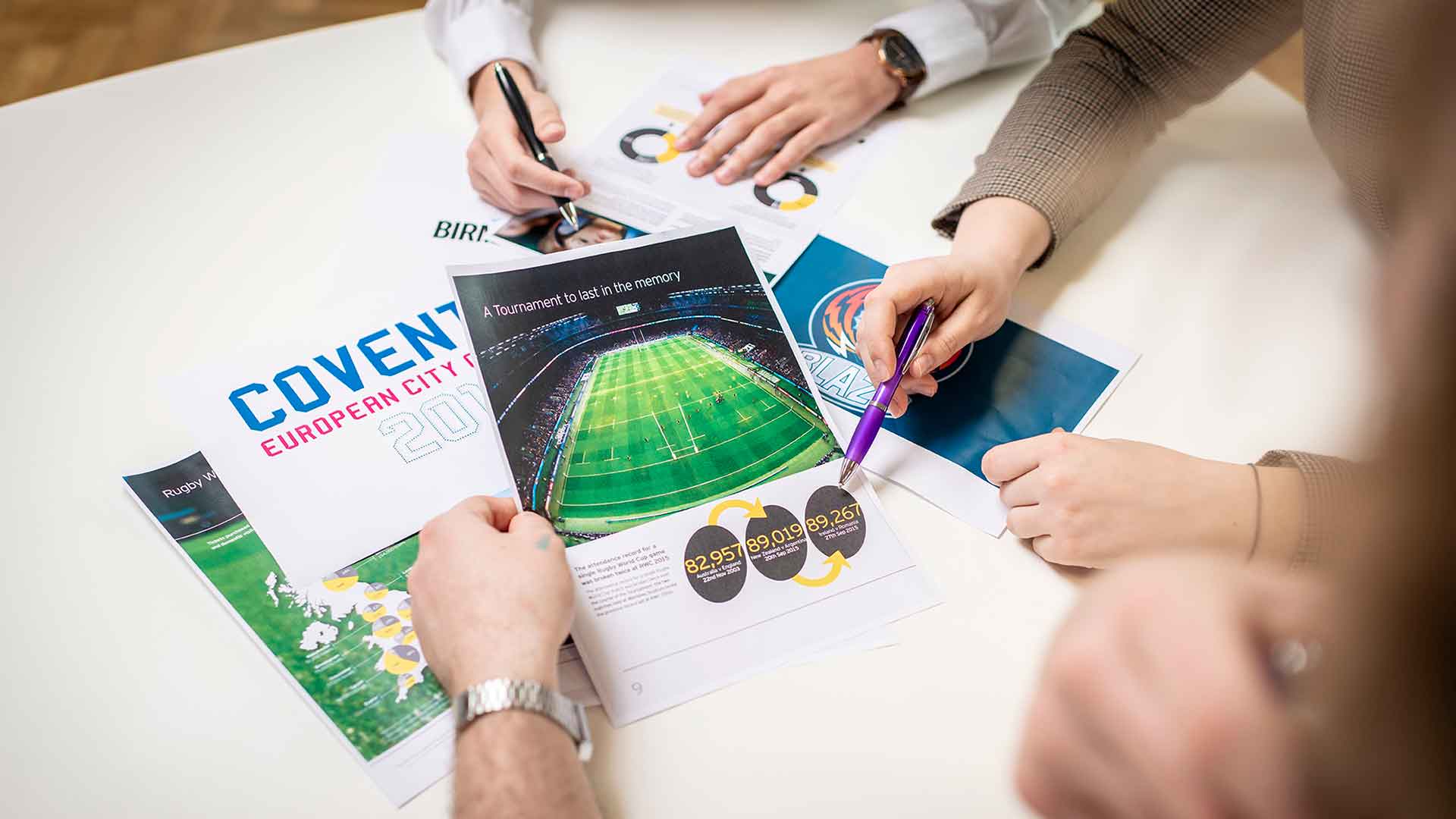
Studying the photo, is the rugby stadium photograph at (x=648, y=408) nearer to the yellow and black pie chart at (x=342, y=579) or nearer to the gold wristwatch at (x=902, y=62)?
the yellow and black pie chart at (x=342, y=579)

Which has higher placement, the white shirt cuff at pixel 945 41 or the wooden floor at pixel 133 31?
the wooden floor at pixel 133 31

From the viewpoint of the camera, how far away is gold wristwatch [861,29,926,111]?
962 mm

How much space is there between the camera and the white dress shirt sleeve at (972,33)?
97 cm

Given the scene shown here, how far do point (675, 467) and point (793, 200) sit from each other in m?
0.36

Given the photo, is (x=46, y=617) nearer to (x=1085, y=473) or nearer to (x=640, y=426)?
(x=640, y=426)

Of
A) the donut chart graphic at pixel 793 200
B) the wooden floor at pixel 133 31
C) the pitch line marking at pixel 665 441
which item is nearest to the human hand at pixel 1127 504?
the pitch line marking at pixel 665 441

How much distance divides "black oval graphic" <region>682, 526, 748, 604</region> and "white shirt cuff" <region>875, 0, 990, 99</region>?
599mm

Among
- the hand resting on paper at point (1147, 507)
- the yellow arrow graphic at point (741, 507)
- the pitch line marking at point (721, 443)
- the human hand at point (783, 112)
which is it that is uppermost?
the human hand at point (783, 112)

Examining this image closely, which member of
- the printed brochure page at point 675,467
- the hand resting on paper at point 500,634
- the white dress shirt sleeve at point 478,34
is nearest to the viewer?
the hand resting on paper at point 500,634

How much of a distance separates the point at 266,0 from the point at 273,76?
1.40 metres

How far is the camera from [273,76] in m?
0.97

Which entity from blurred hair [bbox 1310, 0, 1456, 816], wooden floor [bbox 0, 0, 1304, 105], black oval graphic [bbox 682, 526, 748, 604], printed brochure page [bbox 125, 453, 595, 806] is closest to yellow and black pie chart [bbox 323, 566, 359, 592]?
printed brochure page [bbox 125, 453, 595, 806]

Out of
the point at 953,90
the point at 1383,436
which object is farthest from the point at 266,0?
the point at 1383,436

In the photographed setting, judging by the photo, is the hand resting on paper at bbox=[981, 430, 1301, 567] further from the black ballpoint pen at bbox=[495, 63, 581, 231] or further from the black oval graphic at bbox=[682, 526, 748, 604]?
the black ballpoint pen at bbox=[495, 63, 581, 231]
